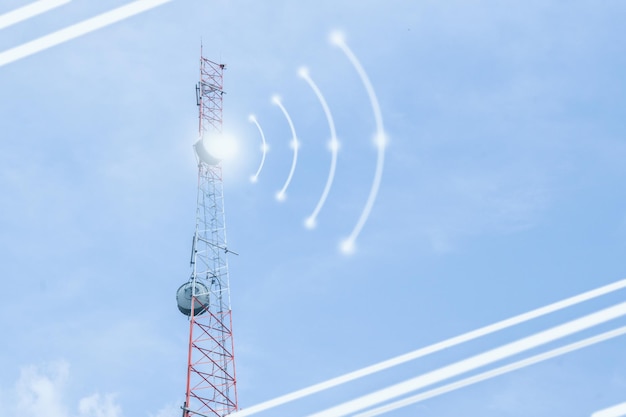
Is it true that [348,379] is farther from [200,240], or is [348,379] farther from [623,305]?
[200,240]

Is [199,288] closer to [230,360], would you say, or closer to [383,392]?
[230,360]

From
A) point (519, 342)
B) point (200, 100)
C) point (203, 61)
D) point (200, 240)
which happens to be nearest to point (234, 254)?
point (200, 240)

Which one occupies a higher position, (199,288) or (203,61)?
(203,61)

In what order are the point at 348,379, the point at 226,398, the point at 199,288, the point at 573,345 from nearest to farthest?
the point at 573,345
the point at 348,379
the point at 226,398
the point at 199,288

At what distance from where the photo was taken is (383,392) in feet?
87.7

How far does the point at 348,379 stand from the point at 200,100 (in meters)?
35.6

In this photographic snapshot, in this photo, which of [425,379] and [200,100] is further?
[200,100]

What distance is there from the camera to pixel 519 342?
2664 centimetres

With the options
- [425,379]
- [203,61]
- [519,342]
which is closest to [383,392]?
[425,379]

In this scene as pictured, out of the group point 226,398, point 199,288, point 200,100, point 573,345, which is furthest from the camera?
point 200,100

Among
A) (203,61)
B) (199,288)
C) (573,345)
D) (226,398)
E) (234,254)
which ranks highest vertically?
(203,61)

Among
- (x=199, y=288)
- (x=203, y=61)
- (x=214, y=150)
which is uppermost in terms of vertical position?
(x=203, y=61)

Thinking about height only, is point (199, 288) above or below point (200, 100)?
below

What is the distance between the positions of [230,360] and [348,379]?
21886 millimetres
